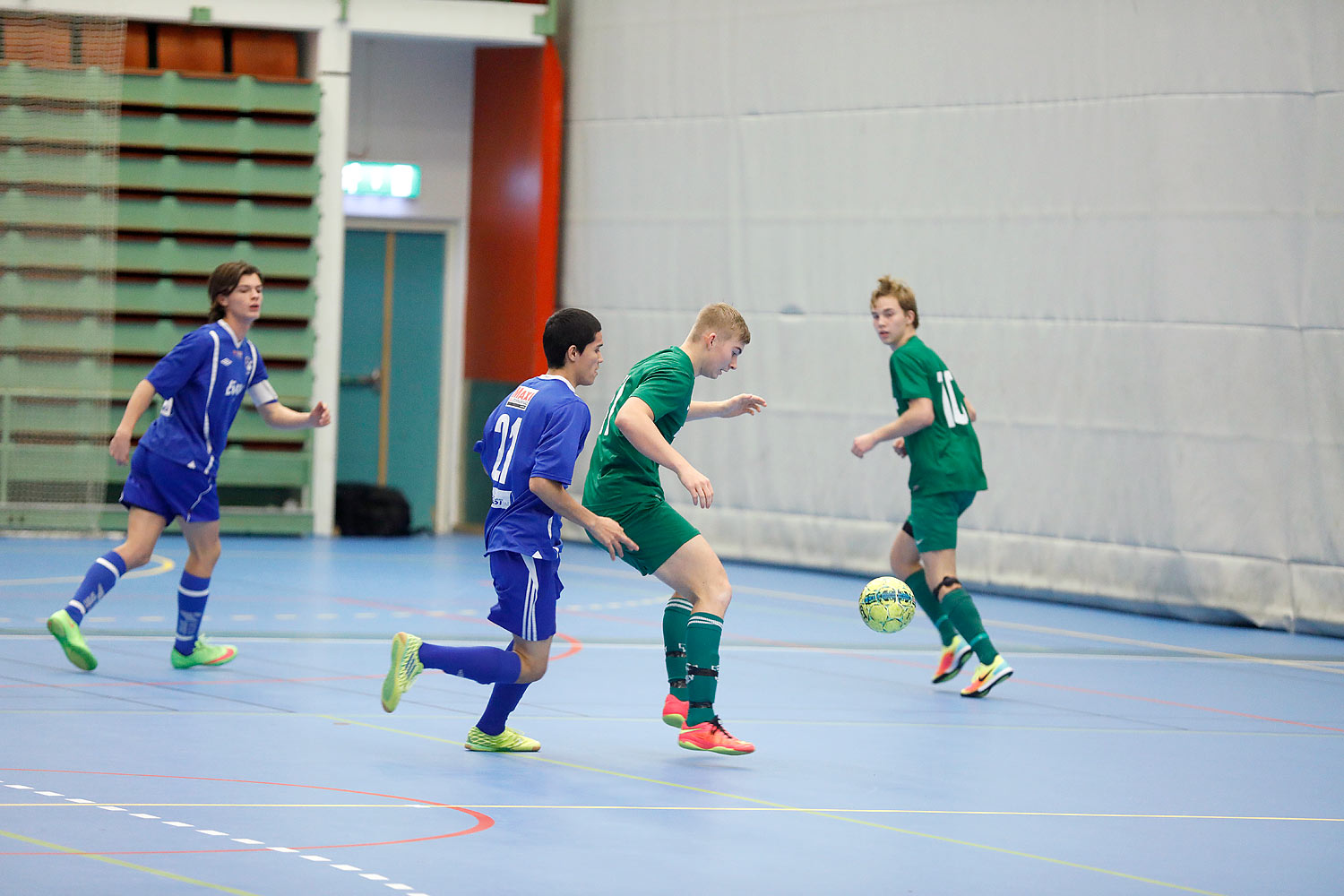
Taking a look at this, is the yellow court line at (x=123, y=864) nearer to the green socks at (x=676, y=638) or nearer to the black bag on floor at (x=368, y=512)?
the green socks at (x=676, y=638)

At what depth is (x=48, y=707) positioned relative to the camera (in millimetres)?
6477

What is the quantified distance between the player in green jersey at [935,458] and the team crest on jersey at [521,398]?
2.38 m

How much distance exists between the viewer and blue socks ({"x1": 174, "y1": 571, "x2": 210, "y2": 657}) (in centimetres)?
750

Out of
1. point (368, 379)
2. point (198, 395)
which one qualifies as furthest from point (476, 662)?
point (368, 379)

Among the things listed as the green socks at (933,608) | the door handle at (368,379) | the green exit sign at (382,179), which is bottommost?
the green socks at (933,608)

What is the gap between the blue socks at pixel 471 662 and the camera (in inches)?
223

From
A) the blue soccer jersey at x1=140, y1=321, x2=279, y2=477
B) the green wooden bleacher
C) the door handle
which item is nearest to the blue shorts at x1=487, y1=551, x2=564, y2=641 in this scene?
the blue soccer jersey at x1=140, y1=321, x2=279, y2=477

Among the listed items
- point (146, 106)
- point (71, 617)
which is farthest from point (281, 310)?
point (71, 617)

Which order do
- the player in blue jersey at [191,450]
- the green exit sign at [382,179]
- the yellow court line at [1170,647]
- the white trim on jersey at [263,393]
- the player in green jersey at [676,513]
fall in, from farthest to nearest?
the green exit sign at [382,179], the yellow court line at [1170,647], the white trim on jersey at [263,393], the player in blue jersey at [191,450], the player in green jersey at [676,513]

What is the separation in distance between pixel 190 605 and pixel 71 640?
607mm

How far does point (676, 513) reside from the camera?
619cm

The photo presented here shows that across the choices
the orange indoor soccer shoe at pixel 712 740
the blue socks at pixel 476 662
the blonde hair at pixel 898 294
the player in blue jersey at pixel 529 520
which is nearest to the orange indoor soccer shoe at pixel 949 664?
the blonde hair at pixel 898 294

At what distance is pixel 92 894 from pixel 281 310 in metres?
10.7

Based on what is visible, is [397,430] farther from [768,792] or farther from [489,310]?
[768,792]
